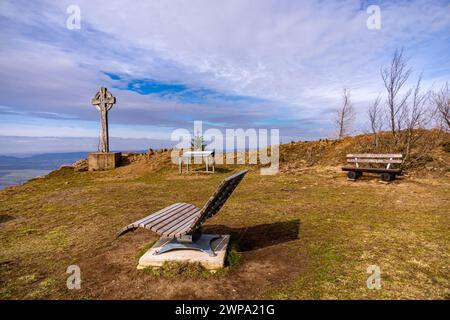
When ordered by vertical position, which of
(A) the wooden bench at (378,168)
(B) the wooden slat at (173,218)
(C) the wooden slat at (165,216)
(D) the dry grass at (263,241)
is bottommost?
(D) the dry grass at (263,241)

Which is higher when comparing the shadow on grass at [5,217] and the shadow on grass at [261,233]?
the shadow on grass at [5,217]

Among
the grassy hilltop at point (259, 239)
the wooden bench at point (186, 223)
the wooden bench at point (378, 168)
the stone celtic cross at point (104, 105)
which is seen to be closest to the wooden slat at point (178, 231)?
the wooden bench at point (186, 223)

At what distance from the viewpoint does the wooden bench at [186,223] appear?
3.65 metres

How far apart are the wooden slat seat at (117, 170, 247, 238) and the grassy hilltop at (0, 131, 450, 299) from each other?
21.3 inches

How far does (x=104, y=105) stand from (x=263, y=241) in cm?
1363

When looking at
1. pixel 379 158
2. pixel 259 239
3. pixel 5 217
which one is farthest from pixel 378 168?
pixel 5 217

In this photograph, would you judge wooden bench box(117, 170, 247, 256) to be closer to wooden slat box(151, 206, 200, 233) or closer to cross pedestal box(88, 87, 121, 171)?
wooden slat box(151, 206, 200, 233)

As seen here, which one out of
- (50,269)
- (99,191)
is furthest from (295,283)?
(99,191)

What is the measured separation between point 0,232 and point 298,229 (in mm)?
5959

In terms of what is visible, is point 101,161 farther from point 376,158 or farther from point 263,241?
point 376,158

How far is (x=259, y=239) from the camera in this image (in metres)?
5.02

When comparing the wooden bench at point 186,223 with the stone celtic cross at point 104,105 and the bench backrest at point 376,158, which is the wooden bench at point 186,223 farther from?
the stone celtic cross at point 104,105

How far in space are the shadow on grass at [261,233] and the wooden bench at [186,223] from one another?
67 cm

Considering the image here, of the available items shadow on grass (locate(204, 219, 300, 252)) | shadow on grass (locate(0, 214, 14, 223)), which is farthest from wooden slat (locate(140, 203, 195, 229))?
shadow on grass (locate(0, 214, 14, 223))
